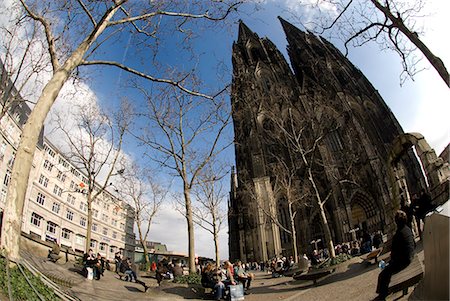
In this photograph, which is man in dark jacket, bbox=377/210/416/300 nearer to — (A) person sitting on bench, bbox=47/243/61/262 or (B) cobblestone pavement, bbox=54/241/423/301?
(B) cobblestone pavement, bbox=54/241/423/301

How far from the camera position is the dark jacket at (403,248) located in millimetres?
4125

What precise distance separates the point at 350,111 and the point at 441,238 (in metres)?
34.3

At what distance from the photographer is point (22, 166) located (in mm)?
4266

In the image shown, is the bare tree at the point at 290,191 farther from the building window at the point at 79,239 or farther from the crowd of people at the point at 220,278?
the building window at the point at 79,239

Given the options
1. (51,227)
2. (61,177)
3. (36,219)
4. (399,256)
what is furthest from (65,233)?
(399,256)

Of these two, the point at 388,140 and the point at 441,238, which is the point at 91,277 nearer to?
the point at 441,238

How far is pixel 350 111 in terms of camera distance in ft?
111

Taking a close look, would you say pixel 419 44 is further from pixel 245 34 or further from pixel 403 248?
pixel 245 34

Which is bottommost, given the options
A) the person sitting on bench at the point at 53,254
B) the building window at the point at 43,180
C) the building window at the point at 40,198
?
the person sitting on bench at the point at 53,254

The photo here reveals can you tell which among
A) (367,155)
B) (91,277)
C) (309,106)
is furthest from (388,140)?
(91,277)

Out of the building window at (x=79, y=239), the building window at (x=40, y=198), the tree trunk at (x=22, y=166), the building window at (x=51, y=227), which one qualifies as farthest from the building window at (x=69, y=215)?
the tree trunk at (x=22, y=166)

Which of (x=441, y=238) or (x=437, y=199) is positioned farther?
(x=437, y=199)

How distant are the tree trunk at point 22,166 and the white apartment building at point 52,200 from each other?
63.9 ft

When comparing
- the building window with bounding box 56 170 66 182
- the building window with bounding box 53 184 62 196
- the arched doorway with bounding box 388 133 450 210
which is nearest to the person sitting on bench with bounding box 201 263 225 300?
the arched doorway with bounding box 388 133 450 210
